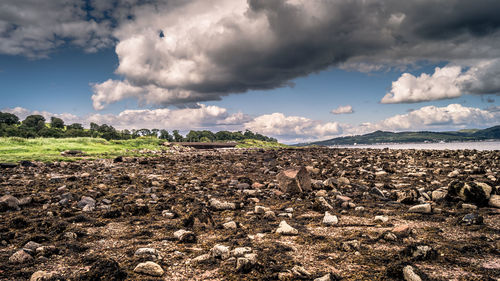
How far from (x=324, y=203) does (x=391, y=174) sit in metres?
8.84

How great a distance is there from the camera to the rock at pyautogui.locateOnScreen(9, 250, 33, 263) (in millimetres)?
3807

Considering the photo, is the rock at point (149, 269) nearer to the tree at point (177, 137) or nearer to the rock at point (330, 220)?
the rock at point (330, 220)

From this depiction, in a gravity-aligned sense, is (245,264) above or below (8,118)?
below

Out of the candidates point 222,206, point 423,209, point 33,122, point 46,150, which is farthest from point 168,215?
point 33,122

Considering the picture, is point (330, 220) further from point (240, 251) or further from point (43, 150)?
point (43, 150)

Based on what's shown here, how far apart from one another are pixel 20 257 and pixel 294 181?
25.6 feet

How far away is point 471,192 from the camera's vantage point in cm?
703

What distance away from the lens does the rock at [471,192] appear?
22.5 feet

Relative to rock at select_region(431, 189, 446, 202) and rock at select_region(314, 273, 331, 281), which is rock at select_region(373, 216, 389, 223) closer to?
rock at select_region(431, 189, 446, 202)

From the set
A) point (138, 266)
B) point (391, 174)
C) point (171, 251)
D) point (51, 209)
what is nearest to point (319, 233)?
point (171, 251)

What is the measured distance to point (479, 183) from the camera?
718cm

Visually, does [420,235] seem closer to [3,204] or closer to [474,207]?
[474,207]

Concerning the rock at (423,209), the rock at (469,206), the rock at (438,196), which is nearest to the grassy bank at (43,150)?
the rock at (423,209)

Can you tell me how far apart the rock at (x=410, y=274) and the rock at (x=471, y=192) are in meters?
5.68
